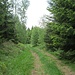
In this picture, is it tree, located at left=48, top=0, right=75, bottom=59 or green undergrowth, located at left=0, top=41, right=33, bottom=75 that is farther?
tree, located at left=48, top=0, right=75, bottom=59

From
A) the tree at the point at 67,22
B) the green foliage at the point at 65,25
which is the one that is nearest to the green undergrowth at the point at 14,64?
the green foliage at the point at 65,25

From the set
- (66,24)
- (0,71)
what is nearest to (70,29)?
(66,24)

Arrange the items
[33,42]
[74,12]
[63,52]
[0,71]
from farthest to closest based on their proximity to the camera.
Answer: [33,42] < [63,52] < [74,12] < [0,71]

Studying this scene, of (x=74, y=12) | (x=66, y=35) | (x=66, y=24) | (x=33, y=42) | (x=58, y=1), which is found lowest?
(x=33, y=42)

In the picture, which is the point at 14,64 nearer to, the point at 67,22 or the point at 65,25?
the point at 65,25

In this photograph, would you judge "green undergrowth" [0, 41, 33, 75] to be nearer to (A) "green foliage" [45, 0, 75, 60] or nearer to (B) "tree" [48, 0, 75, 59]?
(A) "green foliage" [45, 0, 75, 60]

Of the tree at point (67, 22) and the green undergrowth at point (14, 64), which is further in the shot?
the tree at point (67, 22)

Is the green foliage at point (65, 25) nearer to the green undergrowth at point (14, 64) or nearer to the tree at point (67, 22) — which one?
the tree at point (67, 22)

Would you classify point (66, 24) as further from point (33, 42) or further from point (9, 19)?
point (33, 42)

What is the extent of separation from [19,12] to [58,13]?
125 ft

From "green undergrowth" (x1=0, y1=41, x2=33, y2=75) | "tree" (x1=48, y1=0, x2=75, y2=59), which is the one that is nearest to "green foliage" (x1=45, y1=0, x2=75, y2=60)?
"tree" (x1=48, y1=0, x2=75, y2=59)

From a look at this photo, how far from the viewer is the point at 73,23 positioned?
15.2 metres

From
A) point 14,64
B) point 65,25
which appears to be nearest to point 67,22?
point 65,25

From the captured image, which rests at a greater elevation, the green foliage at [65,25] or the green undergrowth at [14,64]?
the green foliage at [65,25]
